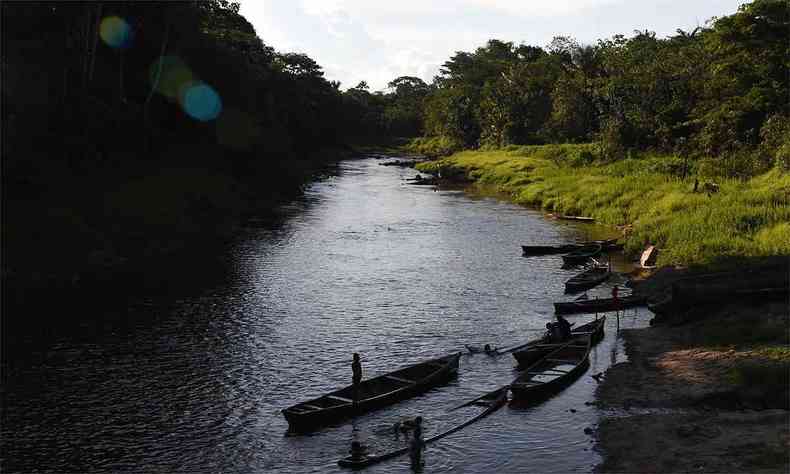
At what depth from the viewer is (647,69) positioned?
9444 centimetres

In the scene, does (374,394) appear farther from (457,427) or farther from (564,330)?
(564,330)

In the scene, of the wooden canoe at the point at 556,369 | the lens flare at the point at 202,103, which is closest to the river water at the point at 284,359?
the wooden canoe at the point at 556,369

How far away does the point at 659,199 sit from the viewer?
63.3 metres

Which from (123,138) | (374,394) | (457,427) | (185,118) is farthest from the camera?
(185,118)

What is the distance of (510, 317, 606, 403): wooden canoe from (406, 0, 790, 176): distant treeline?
122 feet

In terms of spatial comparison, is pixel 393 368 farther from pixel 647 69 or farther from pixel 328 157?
pixel 328 157

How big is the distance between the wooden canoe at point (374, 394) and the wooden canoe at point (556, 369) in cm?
307

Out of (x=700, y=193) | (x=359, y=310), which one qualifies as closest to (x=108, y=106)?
(x=359, y=310)

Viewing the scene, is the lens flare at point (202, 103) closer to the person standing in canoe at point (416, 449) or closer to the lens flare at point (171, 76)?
the lens flare at point (171, 76)

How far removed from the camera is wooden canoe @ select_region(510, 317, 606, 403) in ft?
90.0

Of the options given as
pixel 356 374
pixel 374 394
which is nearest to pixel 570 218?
pixel 374 394

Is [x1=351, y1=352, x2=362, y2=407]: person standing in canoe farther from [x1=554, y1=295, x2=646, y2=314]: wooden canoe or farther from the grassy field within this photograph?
the grassy field

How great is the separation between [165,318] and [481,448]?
2072 centimetres

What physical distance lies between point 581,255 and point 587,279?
6711 mm
